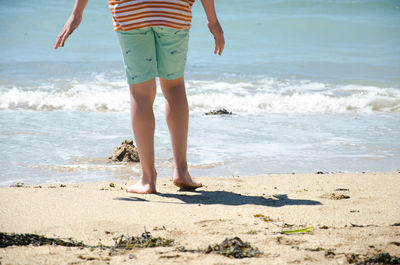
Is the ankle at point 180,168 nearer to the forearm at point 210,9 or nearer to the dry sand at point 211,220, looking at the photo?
the dry sand at point 211,220

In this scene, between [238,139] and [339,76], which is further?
[339,76]

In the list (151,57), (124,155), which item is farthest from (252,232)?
(124,155)

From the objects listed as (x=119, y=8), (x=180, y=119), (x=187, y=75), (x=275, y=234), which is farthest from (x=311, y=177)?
(x=187, y=75)

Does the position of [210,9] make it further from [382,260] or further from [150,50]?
[382,260]

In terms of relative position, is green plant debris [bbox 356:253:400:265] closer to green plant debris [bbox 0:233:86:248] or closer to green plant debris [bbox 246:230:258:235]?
green plant debris [bbox 246:230:258:235]

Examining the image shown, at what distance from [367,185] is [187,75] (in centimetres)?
662

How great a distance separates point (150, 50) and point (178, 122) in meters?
0.48

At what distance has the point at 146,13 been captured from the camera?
111 inches

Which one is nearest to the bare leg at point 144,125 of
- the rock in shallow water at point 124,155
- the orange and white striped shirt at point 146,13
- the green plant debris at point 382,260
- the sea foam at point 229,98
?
the orange and white striped shirt at point 146,13

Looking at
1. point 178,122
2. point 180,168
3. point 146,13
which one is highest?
point 146,13

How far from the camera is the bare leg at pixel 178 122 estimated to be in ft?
10.1

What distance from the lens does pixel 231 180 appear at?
350 centimetres

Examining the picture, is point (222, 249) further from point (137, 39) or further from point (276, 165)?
point (276, 165)

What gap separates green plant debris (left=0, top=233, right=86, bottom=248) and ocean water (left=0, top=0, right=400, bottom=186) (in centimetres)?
150
